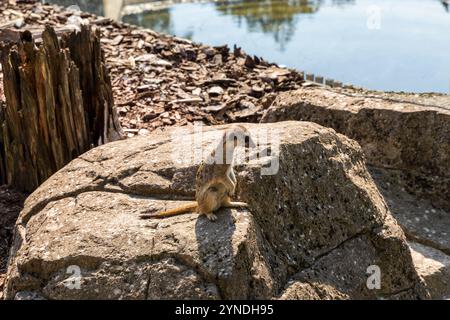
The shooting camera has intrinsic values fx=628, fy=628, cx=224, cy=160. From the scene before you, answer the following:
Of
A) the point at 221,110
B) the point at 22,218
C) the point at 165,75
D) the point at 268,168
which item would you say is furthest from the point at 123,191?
the point at 165,75

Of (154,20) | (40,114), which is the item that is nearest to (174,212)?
(40,114)

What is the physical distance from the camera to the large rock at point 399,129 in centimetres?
568

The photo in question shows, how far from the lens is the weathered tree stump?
5.09 metres

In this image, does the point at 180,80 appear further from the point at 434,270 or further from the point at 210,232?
the point at 210,232

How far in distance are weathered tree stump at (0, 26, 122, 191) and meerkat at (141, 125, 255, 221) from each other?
6.14 ft

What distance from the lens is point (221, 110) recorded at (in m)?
6.89

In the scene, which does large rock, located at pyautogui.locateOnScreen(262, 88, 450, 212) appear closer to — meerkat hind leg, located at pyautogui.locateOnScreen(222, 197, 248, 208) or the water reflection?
meerkat hind leg, located at pyautogui.locateOnScreen(222, 197, 248, 208)

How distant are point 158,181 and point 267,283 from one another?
102 centimetres

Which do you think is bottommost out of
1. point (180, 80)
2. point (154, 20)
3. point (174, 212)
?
point (154, 20)

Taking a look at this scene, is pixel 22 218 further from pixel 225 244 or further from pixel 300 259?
pixel 300 259

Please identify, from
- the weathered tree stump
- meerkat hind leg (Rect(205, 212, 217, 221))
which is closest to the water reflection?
the weathered tree stump

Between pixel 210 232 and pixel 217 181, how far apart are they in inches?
12.4

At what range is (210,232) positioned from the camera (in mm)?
3393
